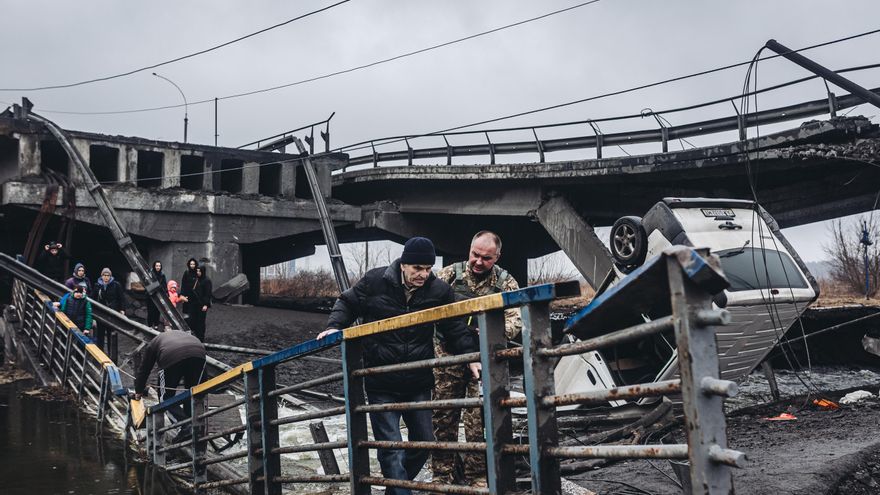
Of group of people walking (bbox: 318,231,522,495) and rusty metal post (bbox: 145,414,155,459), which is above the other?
group of people walking (bbox: 318,231,522,495)

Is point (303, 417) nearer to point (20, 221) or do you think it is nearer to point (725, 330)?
point (725, 330)

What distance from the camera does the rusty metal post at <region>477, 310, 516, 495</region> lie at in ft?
11.7

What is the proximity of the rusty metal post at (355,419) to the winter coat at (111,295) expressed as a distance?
12124 millimetres

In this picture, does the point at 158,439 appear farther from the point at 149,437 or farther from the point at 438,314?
the point at 438,314

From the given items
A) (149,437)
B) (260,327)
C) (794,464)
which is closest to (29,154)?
(260,327)

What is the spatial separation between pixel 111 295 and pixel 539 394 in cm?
1409

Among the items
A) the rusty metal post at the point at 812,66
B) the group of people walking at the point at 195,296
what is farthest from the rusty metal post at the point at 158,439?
the group of people walking at the point at 195,296

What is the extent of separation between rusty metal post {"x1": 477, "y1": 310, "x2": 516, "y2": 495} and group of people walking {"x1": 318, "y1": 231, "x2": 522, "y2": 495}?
1165mm

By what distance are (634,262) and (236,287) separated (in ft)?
63.9

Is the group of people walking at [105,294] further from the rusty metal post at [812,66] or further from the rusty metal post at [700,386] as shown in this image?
the rusty metal post at [700,386]

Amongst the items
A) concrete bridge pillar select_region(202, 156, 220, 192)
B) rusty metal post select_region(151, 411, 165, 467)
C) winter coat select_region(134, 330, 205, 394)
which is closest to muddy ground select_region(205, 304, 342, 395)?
concrete bridge pillar select_region(202, 156, 220, 192)

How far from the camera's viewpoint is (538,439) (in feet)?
10.8

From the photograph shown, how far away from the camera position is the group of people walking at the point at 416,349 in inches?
197

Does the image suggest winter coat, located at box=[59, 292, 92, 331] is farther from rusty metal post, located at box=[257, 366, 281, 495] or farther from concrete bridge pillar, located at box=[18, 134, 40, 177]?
concrete bridge pillar, located at box=[18, 134, 40, 177]
